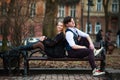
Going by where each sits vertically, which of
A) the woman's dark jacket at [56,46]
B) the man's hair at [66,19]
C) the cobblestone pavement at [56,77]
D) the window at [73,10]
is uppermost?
the man's hair at [66,19]

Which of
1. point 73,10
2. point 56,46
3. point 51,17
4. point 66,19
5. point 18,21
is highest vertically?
point 66,19

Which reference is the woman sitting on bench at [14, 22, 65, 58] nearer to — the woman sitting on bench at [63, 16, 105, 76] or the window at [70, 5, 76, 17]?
the woman sitting on bench at [63, 16, 105, 76]

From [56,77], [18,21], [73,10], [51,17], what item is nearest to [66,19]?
[56,77]

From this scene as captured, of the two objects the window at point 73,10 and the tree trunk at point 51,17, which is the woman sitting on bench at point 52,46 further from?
the window at point 73,10

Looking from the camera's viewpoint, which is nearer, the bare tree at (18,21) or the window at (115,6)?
the bare tree at (18,21)

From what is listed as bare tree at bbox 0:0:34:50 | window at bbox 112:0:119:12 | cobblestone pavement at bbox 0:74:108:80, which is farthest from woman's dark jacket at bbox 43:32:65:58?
window at bbox 112:0:119:12

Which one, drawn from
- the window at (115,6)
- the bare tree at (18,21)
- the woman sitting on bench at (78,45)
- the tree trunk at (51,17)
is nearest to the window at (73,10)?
the window at (115,6)

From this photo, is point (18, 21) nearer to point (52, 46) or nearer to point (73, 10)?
point (52, 46)

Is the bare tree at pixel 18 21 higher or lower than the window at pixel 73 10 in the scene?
higher

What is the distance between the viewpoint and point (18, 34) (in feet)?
52.1

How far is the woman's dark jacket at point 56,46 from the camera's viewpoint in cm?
1277

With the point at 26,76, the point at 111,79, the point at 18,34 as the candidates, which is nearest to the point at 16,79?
the point at 26,76

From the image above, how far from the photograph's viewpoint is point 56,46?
42.2ft

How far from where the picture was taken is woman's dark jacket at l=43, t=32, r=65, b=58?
41.9ft
